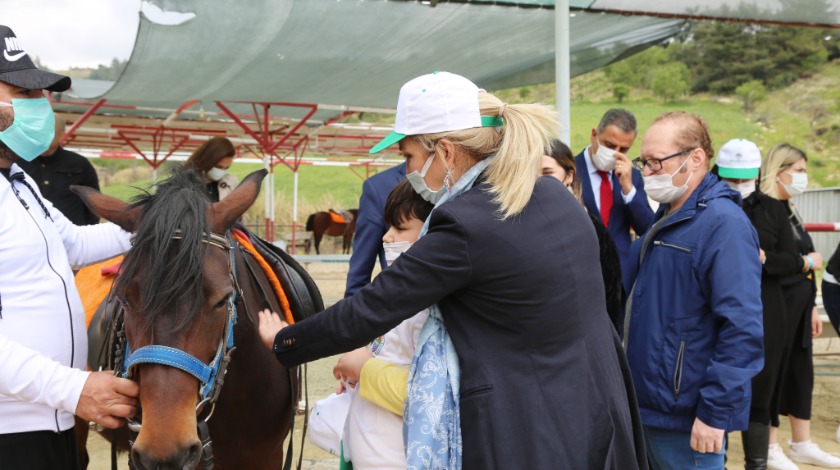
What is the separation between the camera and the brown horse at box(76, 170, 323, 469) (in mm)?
1690

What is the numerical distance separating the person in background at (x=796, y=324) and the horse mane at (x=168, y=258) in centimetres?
379

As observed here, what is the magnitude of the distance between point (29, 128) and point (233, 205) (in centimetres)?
59

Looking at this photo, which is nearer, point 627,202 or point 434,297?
point 434,297

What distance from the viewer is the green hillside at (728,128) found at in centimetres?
3919

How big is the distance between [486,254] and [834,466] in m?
4.24

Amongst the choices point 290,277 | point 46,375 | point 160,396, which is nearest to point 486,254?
point 160,396

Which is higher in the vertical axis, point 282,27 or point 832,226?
point 282,27

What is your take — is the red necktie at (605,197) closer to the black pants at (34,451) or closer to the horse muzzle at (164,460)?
the horse muzzle at (164,460)

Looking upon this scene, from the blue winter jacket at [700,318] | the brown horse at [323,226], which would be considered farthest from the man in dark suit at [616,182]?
the brown horse at [323,226]

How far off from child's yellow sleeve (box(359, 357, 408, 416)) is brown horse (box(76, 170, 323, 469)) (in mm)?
402

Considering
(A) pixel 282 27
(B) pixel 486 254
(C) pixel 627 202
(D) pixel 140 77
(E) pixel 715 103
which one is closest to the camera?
(B) pixel 486 254

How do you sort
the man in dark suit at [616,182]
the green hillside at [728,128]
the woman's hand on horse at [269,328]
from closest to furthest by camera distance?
the woman's hand on horse at [269,328]
the man in dark suit at [616,182]
the green hillside at [728,128]

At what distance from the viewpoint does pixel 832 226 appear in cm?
715

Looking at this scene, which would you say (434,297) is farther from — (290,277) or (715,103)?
(715,103)
